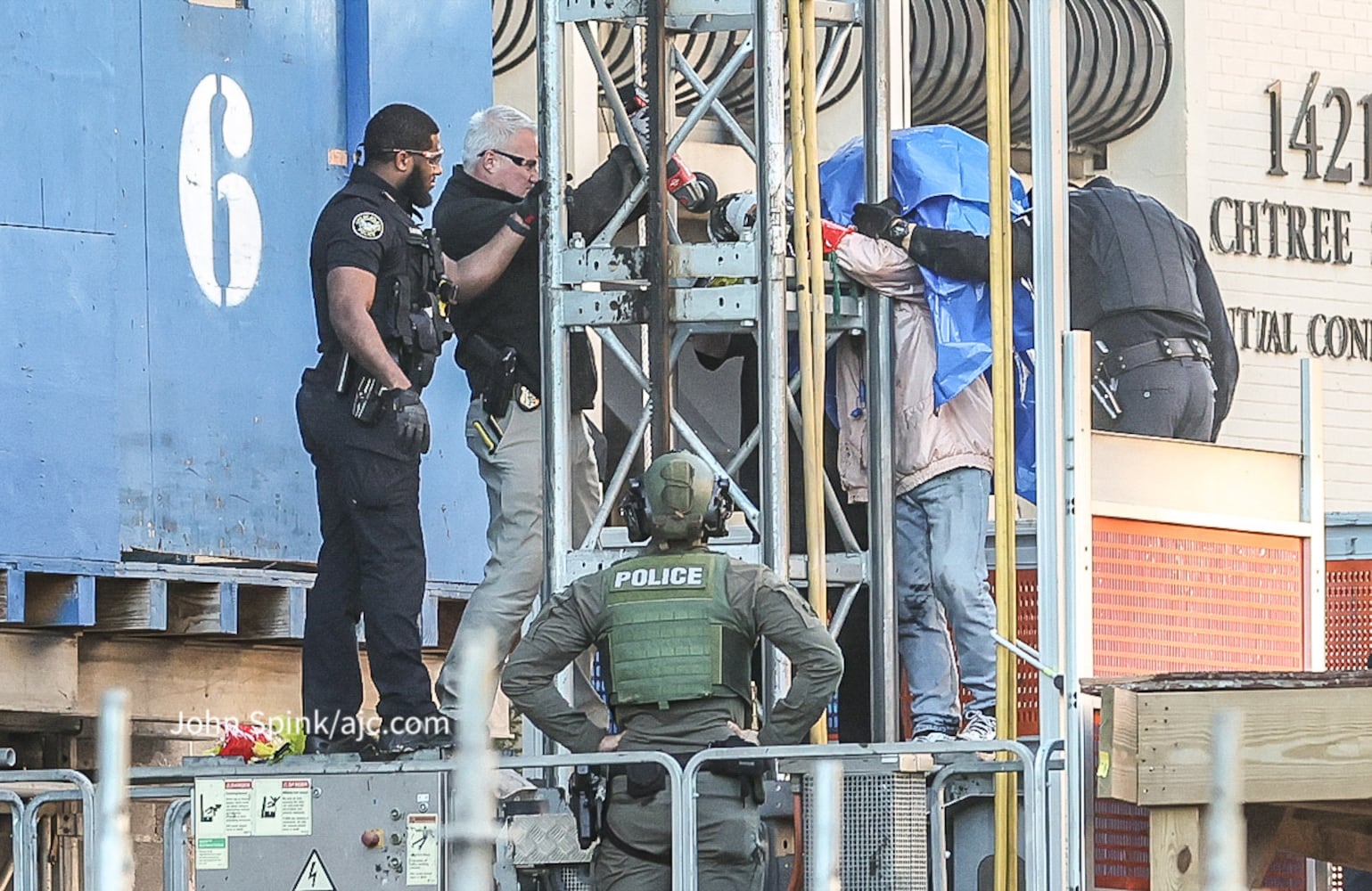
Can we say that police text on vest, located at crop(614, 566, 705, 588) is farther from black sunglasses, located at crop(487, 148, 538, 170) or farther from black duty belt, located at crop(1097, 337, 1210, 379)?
black duty belt, located at crop(1097, 337, 1210, 379)

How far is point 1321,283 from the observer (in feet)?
61.3

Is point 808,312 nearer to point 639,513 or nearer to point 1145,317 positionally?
point 639,513

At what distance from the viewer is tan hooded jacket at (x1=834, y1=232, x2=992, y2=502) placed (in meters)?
8.62

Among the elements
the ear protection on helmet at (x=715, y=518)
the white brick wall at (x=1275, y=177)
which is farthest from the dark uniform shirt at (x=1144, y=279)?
the white brick wall at (x=1275, y=177)

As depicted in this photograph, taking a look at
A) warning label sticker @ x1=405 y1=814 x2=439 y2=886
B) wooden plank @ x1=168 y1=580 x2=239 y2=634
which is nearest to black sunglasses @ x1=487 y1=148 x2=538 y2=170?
warning label sticker @ x1=405 y1=814 x2=439 y2=886

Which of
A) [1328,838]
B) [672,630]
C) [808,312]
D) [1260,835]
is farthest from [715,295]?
[1260,835]

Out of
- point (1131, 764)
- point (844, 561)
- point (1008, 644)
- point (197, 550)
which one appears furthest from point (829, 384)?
point (197, 550)

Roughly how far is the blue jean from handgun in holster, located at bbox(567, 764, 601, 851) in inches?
57.0

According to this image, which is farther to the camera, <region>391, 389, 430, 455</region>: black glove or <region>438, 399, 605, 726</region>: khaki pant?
<region>438, 399, 605, 726</region>: khaki pant

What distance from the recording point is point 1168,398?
9312 millimetres

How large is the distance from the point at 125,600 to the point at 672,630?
5910 mm

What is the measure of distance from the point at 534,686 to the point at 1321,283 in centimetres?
1238

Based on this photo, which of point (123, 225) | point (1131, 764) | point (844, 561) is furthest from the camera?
point (123, 225)

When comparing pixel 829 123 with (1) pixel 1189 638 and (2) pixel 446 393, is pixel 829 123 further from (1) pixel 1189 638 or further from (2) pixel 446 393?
(1) pixel 1189 638
